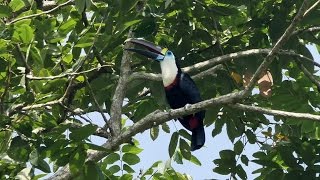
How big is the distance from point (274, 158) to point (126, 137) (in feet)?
4.99

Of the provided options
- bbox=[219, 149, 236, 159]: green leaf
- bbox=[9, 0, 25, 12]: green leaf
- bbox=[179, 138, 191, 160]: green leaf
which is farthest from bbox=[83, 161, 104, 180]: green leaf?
bbox=[219, 149, 236, 159]: green leaf

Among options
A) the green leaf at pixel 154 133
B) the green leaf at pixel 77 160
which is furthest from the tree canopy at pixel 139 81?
the green leaf at pixel 154 133

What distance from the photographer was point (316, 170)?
18.6 feet

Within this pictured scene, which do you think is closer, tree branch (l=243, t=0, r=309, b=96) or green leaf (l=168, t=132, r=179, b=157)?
tree branch (l=243, t=0, r=309, b=96)

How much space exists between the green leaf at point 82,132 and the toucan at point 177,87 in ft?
4.16

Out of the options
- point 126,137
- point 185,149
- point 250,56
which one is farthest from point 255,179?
point 126,137

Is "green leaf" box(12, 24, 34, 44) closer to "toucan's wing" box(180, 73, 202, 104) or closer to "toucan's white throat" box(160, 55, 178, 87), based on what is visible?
"toucan's white throat" box(160, 55, 178, 87)

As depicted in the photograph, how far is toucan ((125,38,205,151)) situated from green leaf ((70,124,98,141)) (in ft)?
4.16

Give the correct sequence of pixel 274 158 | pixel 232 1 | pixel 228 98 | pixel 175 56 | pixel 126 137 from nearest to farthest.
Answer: pixel 228 98 → pixel 126 137 → pixel 232 1 → pixel 274 158 → pixel 175 56

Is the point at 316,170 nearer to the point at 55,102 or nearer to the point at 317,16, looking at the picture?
the point at 317,16

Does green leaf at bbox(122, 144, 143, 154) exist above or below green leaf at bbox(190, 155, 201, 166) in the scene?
above

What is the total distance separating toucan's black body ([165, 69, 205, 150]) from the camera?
6.35m

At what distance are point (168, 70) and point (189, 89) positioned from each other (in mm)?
275

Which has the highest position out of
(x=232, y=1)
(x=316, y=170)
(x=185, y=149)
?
(x=232, y=1)
